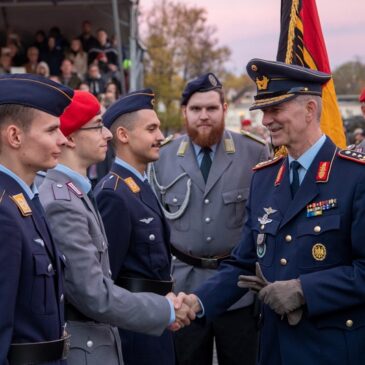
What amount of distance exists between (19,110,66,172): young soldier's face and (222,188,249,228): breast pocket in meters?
2.31

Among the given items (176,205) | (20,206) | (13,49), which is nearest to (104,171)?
(176,205)

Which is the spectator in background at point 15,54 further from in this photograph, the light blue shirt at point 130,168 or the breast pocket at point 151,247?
the breast pocket at point 151,247

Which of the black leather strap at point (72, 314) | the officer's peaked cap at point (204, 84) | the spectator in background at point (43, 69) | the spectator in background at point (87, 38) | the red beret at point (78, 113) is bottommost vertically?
the black leather strap at point (72, 314)

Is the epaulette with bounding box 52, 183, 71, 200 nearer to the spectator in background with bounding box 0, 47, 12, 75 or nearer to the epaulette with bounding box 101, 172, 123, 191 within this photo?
the epaulette with bounding box 101, 172, 123, 191

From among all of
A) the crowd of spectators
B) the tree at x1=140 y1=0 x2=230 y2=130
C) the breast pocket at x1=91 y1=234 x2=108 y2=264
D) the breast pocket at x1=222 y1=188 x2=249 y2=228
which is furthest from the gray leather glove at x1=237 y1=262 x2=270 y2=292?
the tree at x1=140 y1=0 x2=230 y2=130

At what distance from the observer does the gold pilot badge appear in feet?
11.1

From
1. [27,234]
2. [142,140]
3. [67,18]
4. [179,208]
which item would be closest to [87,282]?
[27,234]

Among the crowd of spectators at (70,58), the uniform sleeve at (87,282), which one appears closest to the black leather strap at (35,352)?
the uniform sleeve at (87,282)

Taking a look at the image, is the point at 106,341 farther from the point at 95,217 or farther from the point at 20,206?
the point at 20,206

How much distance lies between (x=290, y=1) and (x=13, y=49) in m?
12.9

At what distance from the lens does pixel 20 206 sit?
275 centimetres

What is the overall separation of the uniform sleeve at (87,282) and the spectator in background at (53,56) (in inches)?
544

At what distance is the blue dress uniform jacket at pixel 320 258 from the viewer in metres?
3.32

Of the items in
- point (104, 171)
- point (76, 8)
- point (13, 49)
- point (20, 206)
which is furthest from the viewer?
point (76, 8)
